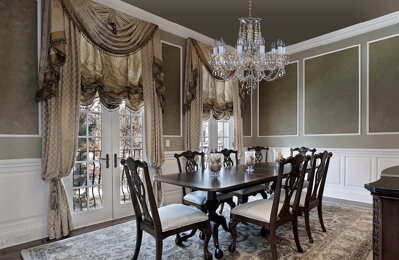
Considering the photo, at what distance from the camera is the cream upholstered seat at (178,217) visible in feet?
7.29

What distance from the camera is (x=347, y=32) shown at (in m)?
4.78

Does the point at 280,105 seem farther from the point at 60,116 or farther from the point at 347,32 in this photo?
the point at 60,116

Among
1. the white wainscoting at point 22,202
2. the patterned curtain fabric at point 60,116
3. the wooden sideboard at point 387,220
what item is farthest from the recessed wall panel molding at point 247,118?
the wooden sideboard at point 387,220

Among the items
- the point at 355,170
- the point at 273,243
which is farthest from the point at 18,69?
the point at 355,170

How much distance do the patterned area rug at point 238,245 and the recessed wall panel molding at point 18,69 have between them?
139 cm

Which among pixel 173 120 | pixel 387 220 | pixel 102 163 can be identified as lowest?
pixel 102 163

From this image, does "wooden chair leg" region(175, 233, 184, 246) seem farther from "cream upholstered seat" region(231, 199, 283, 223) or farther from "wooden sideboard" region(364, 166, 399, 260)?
"wooden sideboard" region(364, 166, 399, 260)

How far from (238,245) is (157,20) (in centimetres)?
361

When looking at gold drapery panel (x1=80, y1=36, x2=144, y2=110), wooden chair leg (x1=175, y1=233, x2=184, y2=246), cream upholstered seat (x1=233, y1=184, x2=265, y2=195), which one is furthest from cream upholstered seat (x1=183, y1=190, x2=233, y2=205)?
gold drapery panel (x1=80, y1=36, x2=144, y2=110)

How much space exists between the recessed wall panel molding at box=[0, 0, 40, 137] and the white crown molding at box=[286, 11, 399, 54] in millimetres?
4789

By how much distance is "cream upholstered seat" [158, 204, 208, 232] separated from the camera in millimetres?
2221

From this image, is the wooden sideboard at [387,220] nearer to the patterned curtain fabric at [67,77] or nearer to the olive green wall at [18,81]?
the patterned curtain fabric at [67,77]

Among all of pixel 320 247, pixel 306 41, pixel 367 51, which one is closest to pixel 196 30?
pixel 306 41

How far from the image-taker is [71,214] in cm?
332
